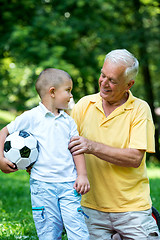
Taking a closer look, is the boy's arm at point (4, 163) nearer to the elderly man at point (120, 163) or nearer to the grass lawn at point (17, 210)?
the elderly man at point (120, 163)

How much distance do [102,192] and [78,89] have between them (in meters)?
5.75

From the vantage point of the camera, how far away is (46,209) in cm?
296

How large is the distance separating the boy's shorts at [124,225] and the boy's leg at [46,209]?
0.72m

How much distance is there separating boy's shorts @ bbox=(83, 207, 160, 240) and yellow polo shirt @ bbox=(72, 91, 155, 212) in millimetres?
66

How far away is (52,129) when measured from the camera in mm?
3008

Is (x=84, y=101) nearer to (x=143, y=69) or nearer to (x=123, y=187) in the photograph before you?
(x=123, y=187)

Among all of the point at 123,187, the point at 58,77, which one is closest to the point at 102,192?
the point at 123,187

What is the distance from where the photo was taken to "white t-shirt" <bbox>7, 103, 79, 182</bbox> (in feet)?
9.73

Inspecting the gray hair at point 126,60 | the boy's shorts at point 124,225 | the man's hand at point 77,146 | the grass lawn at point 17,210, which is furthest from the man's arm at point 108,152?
the grass lawn at point 17,210

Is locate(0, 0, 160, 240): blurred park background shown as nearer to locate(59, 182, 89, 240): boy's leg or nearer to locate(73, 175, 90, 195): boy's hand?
locate(59, 182, 89, 240): boy's leg

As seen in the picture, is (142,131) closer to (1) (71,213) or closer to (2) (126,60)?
(2) (126,60)

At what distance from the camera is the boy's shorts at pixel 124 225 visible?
345 cm

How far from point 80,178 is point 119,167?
63cm

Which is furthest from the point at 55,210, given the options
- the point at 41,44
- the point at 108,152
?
the point at 41,44
